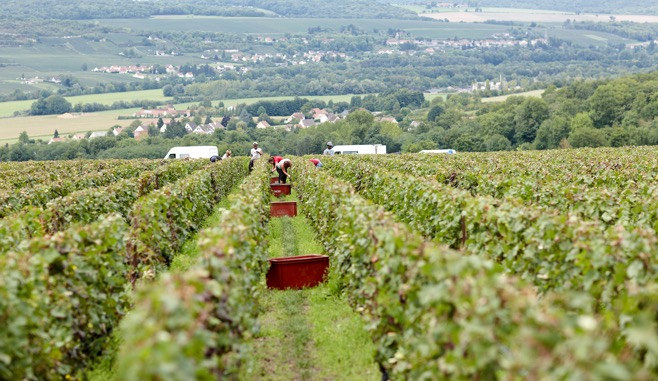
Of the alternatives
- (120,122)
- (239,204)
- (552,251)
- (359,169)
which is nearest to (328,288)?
(239,204)

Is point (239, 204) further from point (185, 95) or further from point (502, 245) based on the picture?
point (185, 95)

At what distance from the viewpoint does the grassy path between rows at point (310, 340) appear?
945 centimetres

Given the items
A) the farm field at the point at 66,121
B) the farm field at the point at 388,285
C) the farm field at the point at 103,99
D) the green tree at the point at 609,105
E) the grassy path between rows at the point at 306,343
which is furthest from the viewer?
the farm field at the point at 103,99

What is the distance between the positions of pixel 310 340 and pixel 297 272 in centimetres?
295

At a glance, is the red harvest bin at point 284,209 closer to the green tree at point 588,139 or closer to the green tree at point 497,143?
the green tree at point 588,139

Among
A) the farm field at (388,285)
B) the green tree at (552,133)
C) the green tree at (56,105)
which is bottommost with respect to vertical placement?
the green tree at (56,105)

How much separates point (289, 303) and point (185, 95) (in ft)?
590

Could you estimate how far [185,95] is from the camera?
18875cm

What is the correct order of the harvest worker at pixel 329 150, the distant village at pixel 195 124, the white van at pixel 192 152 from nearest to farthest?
the harvest worker at pixel 329 150, the white van at pixel 192 152, the distant village at pixel 195 124

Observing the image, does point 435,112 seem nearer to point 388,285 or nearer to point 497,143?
point 497,143

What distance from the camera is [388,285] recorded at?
834 cm

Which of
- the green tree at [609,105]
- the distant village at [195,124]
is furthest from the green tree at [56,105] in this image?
the green tree at [609,105]

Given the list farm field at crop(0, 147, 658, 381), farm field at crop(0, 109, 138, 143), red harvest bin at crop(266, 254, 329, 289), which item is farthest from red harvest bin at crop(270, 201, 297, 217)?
farm field at crop(0, 109, 138, 143)

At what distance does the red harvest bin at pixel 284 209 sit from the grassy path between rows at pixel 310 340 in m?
9.89
